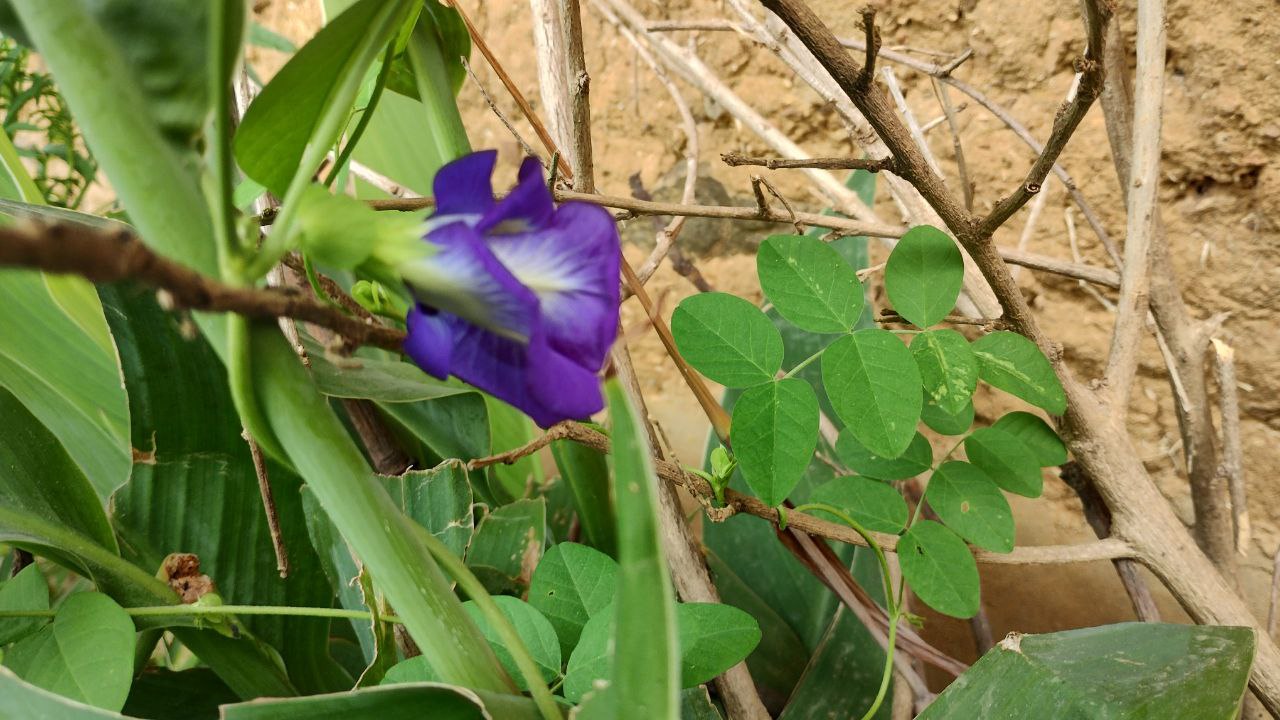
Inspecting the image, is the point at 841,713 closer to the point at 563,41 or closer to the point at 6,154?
the point at 563,41

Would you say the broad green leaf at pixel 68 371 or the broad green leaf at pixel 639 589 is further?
the broad green leaf at pixel 68 371

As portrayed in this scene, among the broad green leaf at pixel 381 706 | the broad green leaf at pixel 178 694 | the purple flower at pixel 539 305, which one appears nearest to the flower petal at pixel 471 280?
the purple flower at pixel 539 305

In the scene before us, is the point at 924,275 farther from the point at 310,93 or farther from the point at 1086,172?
the point at 1086,172

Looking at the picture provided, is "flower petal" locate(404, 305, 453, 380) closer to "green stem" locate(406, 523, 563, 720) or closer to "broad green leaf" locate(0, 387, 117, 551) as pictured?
"green stem" locate(406, 523, 563, 720)

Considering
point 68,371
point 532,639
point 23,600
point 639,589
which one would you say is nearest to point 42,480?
point 23,600

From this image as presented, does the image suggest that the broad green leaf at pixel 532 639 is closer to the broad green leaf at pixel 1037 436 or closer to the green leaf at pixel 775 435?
the green leaf at pixel 775 435
